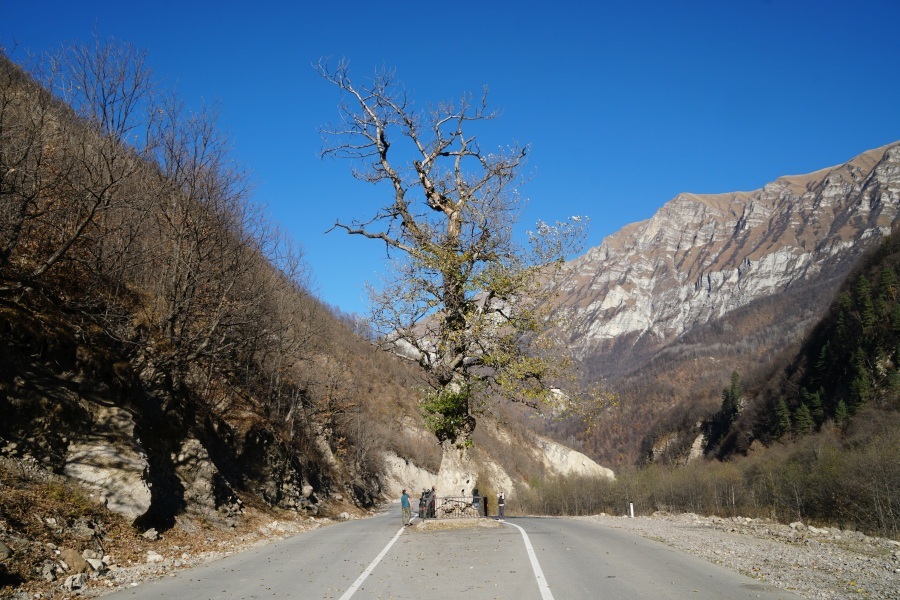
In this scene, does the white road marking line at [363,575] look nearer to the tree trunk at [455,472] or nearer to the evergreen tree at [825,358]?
the tree trunk at [455,472]

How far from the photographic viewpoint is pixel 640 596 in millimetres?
8391

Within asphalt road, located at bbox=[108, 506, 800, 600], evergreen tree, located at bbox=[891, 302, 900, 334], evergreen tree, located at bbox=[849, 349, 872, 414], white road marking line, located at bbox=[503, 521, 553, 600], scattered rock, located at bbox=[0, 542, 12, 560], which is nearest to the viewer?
white road marking line, located at bbox=[503, 521, 553, 600]

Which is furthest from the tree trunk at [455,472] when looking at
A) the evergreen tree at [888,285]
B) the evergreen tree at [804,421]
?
the evergreen tree at [888,285]

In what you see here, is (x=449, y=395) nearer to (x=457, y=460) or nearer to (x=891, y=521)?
(x=457, y=460)

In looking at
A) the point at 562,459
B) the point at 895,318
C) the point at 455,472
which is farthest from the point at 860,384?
the point at 455,472

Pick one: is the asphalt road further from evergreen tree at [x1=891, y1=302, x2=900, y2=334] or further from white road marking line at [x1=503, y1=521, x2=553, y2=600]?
evergreen tree at [x1=891, y1=302, x2=900, y2=334]

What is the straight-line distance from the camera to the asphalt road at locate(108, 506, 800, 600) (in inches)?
345

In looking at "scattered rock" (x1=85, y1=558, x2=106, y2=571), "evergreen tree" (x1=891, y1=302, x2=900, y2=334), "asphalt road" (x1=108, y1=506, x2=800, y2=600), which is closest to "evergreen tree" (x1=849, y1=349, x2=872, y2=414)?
"evergreen tree" (x1=891, y1=302, x2=900, y2=334)

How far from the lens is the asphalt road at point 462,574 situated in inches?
345

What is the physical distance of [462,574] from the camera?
1018cm

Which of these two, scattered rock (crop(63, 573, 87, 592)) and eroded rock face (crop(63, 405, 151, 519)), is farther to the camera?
eroded rock face (crop(63, 405, 151, 519))

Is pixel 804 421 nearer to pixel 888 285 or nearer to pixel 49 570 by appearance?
pixel 888 285

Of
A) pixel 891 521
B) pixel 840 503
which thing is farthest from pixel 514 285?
pixel 840 503

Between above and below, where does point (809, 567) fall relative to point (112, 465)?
below
